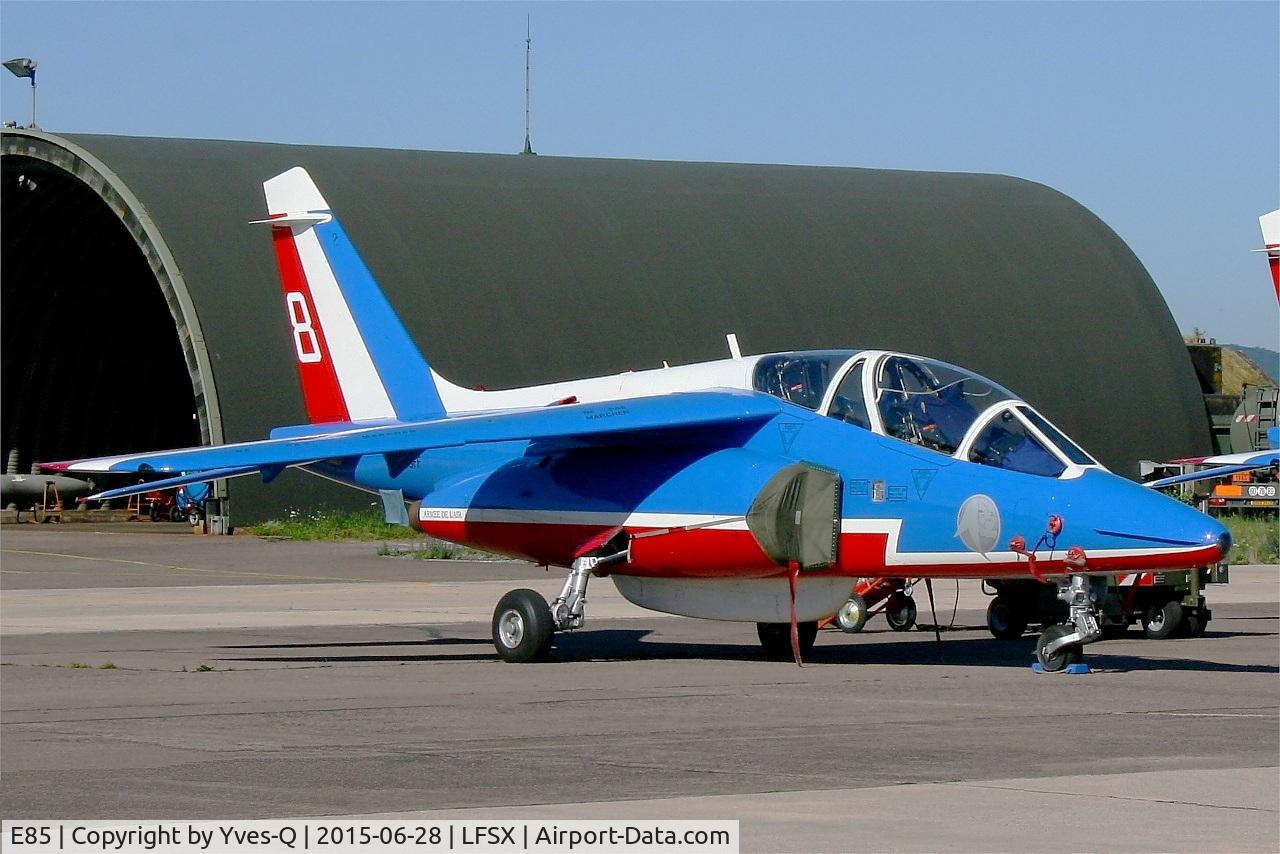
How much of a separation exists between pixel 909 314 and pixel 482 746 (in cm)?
3785

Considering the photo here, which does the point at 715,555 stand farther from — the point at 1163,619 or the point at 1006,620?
the point at 1163,619

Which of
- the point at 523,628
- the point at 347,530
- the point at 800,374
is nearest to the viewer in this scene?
the point at 800,374

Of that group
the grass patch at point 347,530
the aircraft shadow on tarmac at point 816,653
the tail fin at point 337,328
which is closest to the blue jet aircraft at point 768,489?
the aircraft shadow on tarmac at point 816,653

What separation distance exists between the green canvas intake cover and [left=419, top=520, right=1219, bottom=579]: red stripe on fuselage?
150 millimetres

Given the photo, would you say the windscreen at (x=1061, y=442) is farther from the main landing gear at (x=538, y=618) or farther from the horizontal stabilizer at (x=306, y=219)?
the horizontal stabilizer at (x=306, y=219)

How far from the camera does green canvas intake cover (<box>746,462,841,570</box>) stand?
15.0m

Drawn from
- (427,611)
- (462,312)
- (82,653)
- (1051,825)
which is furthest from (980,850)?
(462,312)

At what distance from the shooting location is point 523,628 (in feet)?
52.6

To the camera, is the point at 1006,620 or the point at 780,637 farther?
the point at 1006,620

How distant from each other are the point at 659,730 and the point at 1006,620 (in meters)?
8.85

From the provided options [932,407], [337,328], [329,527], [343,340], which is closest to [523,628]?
[932,407]

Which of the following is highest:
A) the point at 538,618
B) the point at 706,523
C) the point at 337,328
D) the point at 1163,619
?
the point at 337,328

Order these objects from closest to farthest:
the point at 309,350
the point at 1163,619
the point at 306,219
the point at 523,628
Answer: the point at 523,628 < the point at 1163,619 < the point at 306,219 < the point at 309,350

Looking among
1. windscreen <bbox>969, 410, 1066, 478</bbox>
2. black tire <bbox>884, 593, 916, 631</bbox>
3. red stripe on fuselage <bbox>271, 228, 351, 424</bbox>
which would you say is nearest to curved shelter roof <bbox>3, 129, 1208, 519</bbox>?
red stripe on fuselage <bbox>271, 228, 351, 424</bbox>
